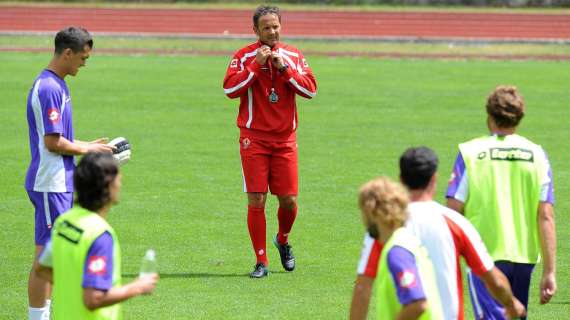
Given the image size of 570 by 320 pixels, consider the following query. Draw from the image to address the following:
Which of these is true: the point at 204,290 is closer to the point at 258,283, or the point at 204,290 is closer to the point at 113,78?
the point at 258,283

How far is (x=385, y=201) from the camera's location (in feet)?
15.8

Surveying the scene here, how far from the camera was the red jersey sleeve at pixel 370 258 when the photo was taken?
17.3 feet

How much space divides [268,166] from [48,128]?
113 inches

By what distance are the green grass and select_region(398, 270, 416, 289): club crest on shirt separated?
1080 inches

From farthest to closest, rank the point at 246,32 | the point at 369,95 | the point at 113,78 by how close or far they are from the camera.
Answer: the point at 246,32, the point at 113,78, the point at 369,95

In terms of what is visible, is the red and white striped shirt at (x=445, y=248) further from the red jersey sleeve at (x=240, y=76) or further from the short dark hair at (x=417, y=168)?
the red jersey sleeve at (x=240, y=76)

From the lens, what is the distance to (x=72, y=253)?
16.8 feet

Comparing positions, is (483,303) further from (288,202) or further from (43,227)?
(288,202)

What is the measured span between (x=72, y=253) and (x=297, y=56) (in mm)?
5106

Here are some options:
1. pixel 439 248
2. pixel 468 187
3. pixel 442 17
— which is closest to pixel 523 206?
pixel 468 187

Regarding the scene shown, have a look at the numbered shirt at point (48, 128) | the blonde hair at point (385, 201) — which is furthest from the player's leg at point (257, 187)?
the blonde hair at point (385, 201)

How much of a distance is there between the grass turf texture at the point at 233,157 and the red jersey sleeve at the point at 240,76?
1.69 meters

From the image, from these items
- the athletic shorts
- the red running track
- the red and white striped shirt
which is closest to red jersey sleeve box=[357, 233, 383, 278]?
the red and white striped shirt

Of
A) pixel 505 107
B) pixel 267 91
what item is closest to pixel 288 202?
pixel 267 91
